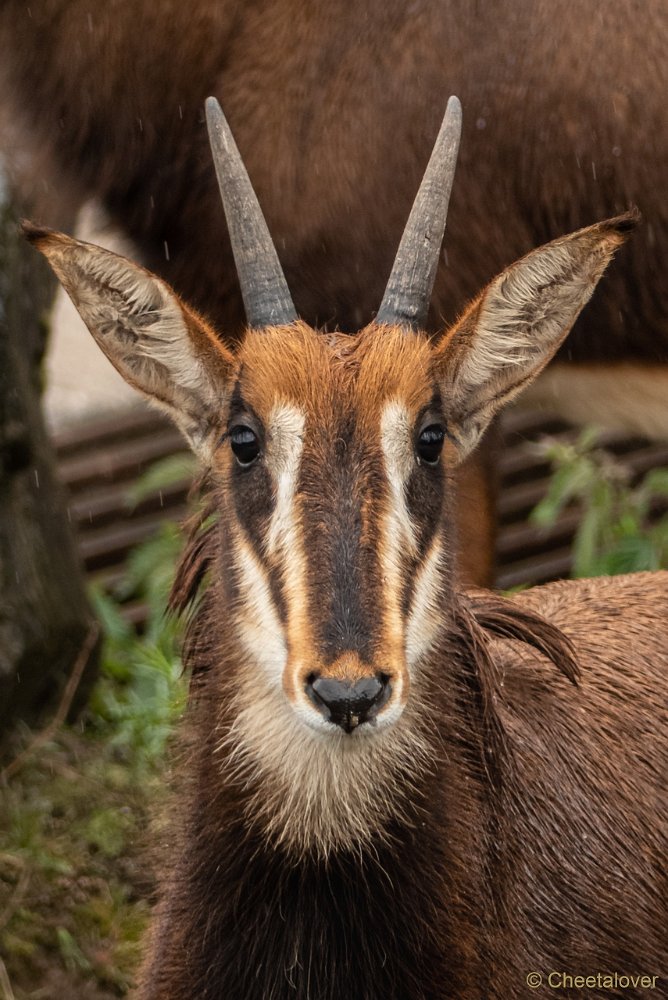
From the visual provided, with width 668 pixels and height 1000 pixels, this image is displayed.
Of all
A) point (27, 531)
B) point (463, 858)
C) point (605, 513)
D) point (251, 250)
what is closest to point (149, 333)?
point (251, 250)

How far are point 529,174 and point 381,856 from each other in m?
2.44

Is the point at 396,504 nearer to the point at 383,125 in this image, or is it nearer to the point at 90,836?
the point at 383,125

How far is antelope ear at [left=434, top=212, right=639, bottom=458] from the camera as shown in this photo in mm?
3686

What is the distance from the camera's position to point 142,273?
3.62 m

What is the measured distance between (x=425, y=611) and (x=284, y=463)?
0.49 metres

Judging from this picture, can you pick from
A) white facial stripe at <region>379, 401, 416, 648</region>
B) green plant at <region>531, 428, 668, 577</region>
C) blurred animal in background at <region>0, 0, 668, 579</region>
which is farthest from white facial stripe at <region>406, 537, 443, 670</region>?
green plant at <region>531, 428, 668, 577</region>

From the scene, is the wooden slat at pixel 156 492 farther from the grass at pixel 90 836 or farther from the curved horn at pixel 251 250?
the curved horn at pixel 251 250

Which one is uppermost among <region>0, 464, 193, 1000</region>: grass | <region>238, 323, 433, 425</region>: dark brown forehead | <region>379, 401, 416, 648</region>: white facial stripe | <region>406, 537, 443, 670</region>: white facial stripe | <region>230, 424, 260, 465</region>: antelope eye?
<region>238, 323, 433, 425</region>: dark brown forehead

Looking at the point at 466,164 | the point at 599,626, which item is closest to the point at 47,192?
the point at 466,164

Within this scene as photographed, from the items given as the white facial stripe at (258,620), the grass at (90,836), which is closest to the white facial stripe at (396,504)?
the white facial stripe at (258,620)

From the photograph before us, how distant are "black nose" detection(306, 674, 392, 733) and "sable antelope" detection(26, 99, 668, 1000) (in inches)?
4.4

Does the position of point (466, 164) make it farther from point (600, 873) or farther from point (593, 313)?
point (600, 873)

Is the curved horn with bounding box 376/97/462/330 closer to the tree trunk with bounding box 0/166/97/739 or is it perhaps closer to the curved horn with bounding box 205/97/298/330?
the curved horn with bounding box 205/97/298/330

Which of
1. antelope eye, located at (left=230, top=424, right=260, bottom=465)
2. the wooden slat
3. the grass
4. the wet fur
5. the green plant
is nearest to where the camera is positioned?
antelope eye, located at (left=230, top=424, right=260, bottom=465)
